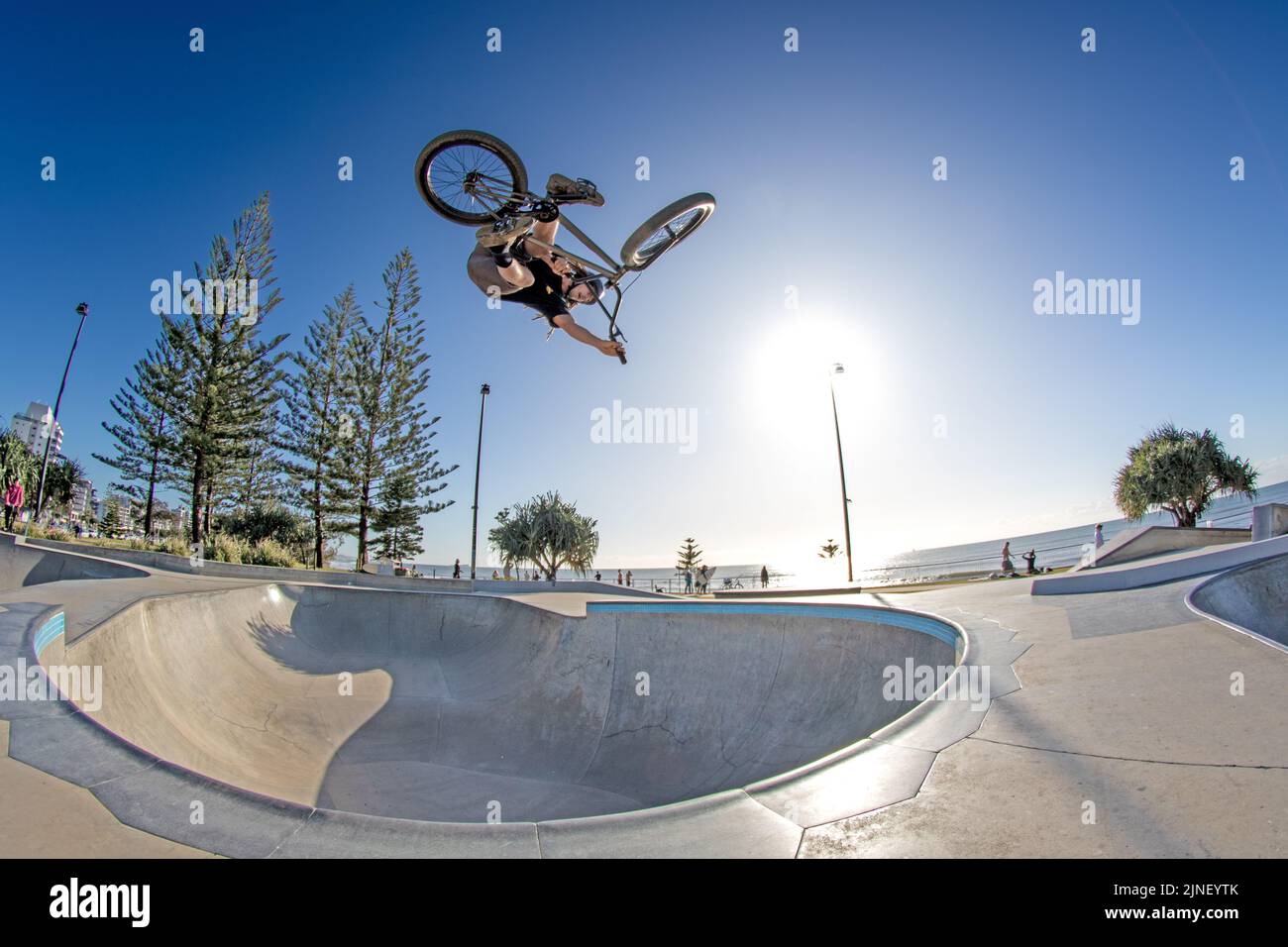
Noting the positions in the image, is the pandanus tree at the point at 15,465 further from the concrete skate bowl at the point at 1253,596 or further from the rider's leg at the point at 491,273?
the concrete skate bowl at the point at 1253,596

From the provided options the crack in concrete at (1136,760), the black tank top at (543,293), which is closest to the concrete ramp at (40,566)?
the black tank top at (543,293)

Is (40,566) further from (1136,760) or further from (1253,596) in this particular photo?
(1253,596)

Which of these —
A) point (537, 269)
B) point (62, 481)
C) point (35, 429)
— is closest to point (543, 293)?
point (537, 269)

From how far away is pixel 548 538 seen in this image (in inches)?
1146

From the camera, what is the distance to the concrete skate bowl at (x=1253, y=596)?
637 centimetres

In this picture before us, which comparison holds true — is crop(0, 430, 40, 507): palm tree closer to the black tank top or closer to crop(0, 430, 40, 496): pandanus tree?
crop(0, 430, 40, 496): pandanus tree

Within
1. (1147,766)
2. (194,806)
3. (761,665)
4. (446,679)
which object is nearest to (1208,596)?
(761,665)

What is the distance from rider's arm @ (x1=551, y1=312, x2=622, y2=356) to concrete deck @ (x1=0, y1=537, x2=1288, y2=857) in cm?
508

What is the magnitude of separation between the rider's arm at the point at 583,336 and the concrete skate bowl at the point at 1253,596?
7.15 m

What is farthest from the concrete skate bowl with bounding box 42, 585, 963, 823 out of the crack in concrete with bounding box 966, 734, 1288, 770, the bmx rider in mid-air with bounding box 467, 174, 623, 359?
the bmx rider in mid-air with bounding box 467, 174, 623, 359

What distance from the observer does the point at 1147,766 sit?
7.45ft

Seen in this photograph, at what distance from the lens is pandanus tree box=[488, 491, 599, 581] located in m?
29.2

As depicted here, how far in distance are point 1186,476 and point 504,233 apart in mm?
31626
